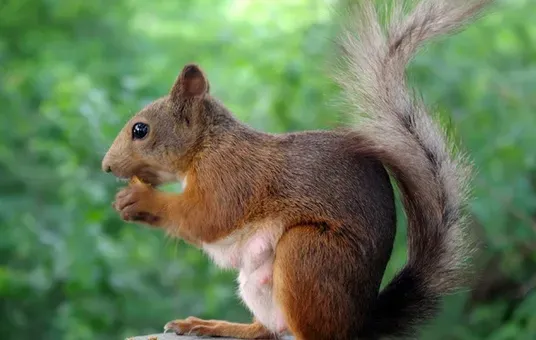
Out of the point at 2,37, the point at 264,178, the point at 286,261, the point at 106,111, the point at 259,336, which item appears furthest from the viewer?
the point at 2,37

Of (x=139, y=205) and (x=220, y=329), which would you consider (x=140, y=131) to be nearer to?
(x=139, y=205)

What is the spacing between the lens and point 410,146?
195cm

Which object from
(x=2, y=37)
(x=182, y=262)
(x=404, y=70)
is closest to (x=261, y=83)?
(x=182, y=262)

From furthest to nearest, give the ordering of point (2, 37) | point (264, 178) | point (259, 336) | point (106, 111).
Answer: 1. point (2, 37)
2. point (106, 111)
3. point (259, 336)
4. point (264, 178)

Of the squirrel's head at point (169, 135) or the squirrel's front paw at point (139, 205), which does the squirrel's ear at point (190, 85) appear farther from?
the squirrel's front paw at point (139, 205)

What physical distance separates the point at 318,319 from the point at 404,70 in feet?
1.76

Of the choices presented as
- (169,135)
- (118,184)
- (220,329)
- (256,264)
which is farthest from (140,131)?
(118,184)

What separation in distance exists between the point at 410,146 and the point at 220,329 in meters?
0.63

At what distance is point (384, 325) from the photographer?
2.03 metres

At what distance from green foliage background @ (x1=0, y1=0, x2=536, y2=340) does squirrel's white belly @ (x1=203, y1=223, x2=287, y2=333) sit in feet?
3.40

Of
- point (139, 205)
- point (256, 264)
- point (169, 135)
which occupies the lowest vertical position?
point (256, 264)

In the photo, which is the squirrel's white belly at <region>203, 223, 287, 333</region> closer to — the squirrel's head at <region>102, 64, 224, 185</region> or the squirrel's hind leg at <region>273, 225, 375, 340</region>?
the squirrel's hind leg at <region>273, 225, 375, 340</region>

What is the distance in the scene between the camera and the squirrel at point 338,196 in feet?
6.23

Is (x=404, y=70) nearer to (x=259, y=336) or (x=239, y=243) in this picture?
(x=239, y=243)
